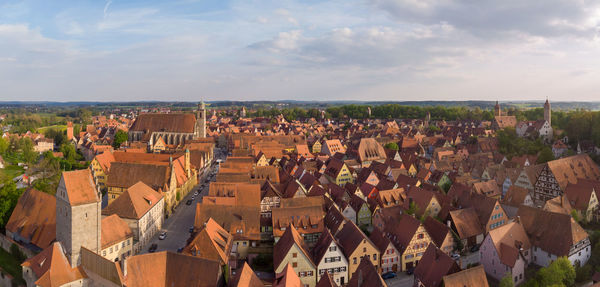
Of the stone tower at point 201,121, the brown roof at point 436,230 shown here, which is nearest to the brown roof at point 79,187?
the brown roof at point 436,230

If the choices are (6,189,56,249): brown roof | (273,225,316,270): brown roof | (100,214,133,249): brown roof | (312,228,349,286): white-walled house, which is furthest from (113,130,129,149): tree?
(312,228,349,286): white-walled house

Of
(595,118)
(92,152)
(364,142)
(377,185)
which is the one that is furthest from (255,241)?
(595,118)

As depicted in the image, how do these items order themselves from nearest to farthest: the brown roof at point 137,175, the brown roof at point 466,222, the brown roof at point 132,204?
the brown roof at point 132,204 → the brown roof at point 466,222 → the brown roof at point 137,175

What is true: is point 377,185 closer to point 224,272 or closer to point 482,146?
point 224,272

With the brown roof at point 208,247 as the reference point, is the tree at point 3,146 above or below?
above

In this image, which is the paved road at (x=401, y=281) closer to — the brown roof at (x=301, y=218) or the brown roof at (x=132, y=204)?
the brown roof at (x=301, y=218)
